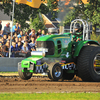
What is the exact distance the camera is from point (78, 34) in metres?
13.8

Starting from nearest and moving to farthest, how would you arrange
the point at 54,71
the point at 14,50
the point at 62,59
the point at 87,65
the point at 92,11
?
the point at 54,71 → the point at 87,65 → the point at 62,59 → the point at 14,50 → the point at 92,11

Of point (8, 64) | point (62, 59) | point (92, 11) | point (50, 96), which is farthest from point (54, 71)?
point (92, 11)

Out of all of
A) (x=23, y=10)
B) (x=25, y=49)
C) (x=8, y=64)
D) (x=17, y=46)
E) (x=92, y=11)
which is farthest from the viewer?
(x=92, y=11)

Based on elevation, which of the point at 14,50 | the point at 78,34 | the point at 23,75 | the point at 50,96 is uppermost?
the point at 78,34

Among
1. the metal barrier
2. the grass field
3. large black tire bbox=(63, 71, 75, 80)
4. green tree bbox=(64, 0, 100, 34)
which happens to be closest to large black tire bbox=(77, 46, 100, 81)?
large black tire bbox=(63, 71, 75, 80)

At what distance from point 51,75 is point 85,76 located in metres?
1.53

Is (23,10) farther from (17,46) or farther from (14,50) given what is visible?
(14,50)

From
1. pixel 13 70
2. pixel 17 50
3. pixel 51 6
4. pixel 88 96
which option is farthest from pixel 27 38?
pixel 88 96

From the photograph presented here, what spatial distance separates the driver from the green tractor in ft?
2.78

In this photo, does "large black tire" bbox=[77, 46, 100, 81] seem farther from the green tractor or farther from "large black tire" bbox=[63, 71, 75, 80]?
"large black tire" bbox=[63, 71, 75, 80]

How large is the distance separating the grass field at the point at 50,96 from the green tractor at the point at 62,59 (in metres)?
2.94

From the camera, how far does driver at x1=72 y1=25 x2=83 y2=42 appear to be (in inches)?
531

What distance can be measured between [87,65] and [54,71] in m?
1.39

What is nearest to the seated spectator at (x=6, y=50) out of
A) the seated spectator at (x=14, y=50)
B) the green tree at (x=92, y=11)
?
the seated spectator at (x=14, y=50)
